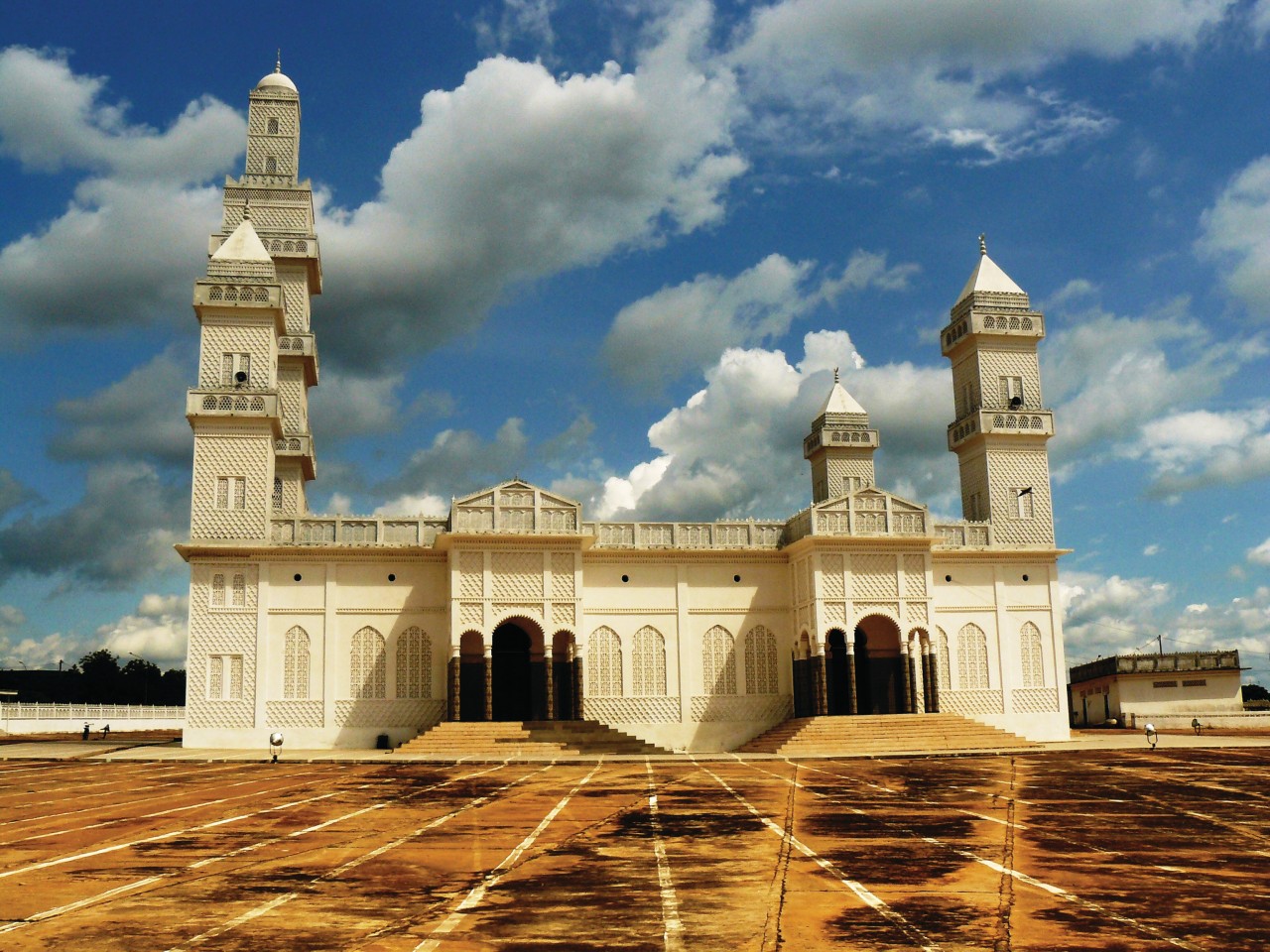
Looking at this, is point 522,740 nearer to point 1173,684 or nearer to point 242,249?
point 242,249

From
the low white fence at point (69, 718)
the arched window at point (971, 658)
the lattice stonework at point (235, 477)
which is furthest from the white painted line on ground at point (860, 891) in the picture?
the low white fence at point (69, 718)

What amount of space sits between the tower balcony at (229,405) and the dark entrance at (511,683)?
10.2 metres

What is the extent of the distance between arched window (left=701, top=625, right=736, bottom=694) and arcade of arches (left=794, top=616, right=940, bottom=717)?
212 centimetres

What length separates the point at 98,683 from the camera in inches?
3516

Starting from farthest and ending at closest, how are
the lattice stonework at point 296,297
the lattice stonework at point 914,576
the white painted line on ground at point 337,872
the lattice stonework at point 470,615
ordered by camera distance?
the lattice stonework at point 296,297
the lattice stonework at point 914,576
the lattice stonework at point 470,615
the white painted line on ground at point 337,872

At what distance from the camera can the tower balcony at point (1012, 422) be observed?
133ft

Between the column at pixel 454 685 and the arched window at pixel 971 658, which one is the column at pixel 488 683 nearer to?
the column at pixel 454 685

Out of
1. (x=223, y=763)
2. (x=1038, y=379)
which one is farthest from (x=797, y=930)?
(x=1038, y=379)

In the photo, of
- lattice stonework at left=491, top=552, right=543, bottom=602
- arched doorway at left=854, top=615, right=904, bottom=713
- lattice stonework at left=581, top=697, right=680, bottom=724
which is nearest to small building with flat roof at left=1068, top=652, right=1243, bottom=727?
arched doorway at left=854, top=615, right=904, bottom=713

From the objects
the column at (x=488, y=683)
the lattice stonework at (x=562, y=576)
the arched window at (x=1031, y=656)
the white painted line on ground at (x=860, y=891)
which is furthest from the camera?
the arched window at (x=1031, y=656)

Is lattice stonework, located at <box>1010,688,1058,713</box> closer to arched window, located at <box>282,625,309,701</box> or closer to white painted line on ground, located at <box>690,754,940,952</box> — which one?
arched window, located at <box>282,625,309,701</box>

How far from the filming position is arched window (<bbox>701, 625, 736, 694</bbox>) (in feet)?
125

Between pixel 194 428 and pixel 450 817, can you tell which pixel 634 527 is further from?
pixel 450 817

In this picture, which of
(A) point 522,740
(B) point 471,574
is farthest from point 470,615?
(A) point 522,740
